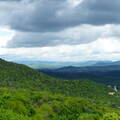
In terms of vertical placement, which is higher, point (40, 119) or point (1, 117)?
point (1, 117)

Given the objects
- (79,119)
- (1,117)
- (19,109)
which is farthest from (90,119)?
(1,117)

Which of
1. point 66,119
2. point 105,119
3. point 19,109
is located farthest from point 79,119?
point 19,109

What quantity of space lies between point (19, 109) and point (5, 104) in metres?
10.6

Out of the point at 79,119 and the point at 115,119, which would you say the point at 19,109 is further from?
the point at 115,119

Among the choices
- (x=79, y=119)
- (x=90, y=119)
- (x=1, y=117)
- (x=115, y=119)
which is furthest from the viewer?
(x=90, y=119)

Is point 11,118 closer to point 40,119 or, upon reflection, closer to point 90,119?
point 90,119

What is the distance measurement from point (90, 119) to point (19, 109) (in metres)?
54.3

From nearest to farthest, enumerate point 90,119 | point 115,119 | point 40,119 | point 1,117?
1. point 1,117
2. point 115,119
3. point 90,119
4. point 40,119

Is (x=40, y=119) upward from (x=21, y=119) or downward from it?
downward

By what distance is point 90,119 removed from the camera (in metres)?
168

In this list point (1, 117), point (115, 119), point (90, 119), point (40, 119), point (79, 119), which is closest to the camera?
point (1, 117)

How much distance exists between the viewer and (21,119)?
118 meters

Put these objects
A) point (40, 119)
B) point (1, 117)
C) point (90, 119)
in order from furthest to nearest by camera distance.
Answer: point (40, 119) → point (90, 119) → point (1, 117)

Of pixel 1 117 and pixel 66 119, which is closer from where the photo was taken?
pixel 1 117
